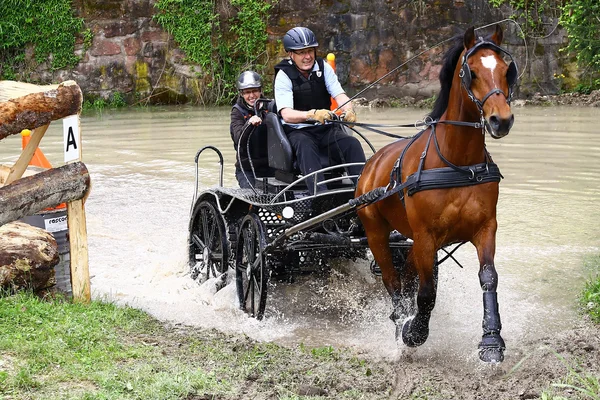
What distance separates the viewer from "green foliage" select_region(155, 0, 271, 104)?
23.4 m

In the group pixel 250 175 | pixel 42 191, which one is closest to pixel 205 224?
pixel 250 175

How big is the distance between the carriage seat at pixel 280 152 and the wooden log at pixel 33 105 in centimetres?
159

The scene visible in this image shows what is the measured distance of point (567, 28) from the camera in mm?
20047

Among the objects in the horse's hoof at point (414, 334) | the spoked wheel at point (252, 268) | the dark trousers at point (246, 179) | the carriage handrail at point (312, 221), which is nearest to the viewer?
the horse's hoof at point (414, 334)

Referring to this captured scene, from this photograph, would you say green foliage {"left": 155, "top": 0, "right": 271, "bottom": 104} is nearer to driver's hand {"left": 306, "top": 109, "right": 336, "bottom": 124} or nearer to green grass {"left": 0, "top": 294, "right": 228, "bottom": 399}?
driver's hand {"left": 306, "top": 109, "right": 336, "bottom": 124}

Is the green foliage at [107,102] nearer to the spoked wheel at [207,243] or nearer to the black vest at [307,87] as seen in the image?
the spoked wheel at [207,243]

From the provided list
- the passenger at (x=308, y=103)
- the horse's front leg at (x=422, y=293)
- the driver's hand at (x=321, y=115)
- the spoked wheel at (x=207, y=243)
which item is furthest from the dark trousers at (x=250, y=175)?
the horse's front leg at (x=422, y=293)

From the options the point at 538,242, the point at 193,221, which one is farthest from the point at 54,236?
the point at 538,242

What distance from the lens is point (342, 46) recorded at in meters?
22.6

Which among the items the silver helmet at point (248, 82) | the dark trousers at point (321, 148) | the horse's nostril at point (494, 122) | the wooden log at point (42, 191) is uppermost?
the silver helmet at point (248, 82)

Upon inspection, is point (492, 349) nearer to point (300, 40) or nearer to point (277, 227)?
point (277, 227)

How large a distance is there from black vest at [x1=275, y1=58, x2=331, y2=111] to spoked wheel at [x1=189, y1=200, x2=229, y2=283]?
4.33 ft

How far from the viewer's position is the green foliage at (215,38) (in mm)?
23406

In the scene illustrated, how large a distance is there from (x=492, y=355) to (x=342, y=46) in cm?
1847
